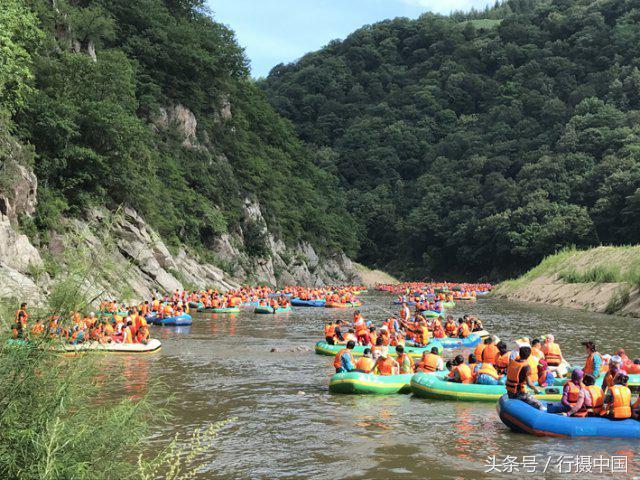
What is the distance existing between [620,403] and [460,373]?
160 inches

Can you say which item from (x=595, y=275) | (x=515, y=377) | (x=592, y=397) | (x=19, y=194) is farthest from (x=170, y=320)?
(x=595, y=275)

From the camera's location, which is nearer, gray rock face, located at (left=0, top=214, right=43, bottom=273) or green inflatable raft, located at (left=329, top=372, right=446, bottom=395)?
green inflatable raft, located at (left=329, top=372, right=446, bottom=395)

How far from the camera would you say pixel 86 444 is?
204 inches

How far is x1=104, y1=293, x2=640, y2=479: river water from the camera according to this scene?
9945mm

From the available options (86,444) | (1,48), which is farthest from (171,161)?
(86,444)

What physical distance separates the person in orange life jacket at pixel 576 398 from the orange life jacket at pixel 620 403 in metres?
0.42

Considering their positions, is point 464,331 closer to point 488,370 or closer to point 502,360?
point 502,360

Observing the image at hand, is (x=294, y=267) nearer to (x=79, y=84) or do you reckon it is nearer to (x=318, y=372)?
(x=79, y=84)

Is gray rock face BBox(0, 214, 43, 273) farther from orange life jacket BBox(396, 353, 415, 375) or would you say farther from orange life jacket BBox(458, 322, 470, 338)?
orange life jacket BBox(458, 322, 470, 338)

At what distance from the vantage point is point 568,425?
11.5 metres

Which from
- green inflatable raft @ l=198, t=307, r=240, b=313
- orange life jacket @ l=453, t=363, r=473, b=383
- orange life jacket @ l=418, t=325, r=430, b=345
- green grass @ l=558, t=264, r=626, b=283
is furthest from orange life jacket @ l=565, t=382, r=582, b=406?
green grass @ l=558, t=264, r=626, b=283

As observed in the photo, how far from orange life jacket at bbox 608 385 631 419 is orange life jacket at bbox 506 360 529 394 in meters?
1.56

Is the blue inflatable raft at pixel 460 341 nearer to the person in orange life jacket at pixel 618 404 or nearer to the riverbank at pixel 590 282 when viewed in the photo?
the person in orange life jacket at pixel 618 404

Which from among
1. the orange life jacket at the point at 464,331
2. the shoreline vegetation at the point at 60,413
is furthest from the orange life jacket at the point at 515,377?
the orange life jacket at the point at 464,331
